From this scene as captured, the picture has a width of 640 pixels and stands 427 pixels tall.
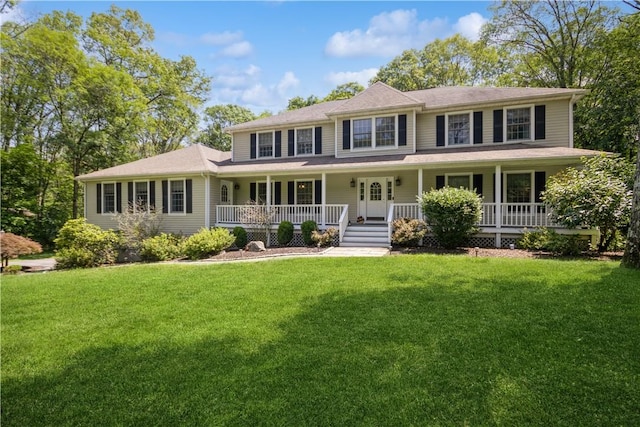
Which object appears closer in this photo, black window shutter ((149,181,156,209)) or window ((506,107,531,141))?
window ((506,107,531,141))

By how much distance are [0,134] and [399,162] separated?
2382cm

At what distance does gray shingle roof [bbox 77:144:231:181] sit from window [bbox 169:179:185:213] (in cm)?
62

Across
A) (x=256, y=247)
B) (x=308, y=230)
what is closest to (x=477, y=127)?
(x=308, y=230)

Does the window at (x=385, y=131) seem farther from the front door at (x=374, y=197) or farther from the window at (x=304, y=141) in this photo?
the window at (x=304, y=141)

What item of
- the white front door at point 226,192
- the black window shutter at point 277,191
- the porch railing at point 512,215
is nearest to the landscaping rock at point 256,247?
the black window shutter at point 277,191

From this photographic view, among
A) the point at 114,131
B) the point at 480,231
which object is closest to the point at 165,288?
the point at 480,231

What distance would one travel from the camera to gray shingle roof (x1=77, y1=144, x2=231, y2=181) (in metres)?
15.0

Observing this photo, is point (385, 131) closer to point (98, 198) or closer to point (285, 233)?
point (285, 233)

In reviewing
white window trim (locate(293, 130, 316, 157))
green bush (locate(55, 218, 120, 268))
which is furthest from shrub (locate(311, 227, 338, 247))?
green bush (locate(55, 218, 120, 268))

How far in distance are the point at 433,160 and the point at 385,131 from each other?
3244 mm

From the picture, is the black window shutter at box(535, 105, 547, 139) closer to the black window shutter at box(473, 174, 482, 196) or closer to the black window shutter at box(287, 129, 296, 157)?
the black window shutter at box(473, 174, 482, 196)

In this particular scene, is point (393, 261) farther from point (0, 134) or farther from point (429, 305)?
point (0, 134)

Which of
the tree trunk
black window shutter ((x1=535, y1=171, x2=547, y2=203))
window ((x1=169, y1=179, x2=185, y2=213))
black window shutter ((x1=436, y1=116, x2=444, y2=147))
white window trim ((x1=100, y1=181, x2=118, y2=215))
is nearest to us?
the tree trunk

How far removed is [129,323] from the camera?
483 centimetres
